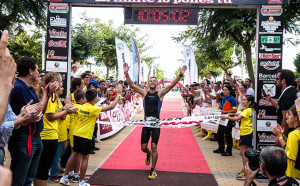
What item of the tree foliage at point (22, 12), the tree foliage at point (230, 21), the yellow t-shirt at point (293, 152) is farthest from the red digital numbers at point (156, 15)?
the tree foliage at point (22, 12)

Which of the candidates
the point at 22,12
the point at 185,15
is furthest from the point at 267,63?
the point at 22,12

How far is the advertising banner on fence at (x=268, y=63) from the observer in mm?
6992

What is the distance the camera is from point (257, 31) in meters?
7.20

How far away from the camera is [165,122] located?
266 inches

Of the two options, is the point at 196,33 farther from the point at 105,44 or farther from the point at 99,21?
the point at 99,21

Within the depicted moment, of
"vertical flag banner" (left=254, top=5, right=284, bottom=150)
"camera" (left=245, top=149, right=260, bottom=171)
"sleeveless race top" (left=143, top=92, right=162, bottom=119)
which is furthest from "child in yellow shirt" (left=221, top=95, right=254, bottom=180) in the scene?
"camera" (left=245, top=149, right=260, bottom=171)

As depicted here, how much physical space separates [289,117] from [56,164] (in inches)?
178

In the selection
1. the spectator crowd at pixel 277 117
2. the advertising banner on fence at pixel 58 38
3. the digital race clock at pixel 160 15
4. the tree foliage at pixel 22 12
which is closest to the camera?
the spectator crowd at pixel 277 117

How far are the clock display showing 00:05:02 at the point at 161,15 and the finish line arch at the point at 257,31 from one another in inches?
1.5

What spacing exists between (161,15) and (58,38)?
→ 9.56 ft

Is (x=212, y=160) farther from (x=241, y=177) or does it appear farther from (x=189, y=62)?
(x=189, y=62)

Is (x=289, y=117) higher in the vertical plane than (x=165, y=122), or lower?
higher

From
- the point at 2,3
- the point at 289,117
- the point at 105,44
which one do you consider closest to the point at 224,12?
the point at 289,117

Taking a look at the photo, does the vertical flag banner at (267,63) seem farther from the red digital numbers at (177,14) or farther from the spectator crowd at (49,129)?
the red digital numbers at (177,14)
